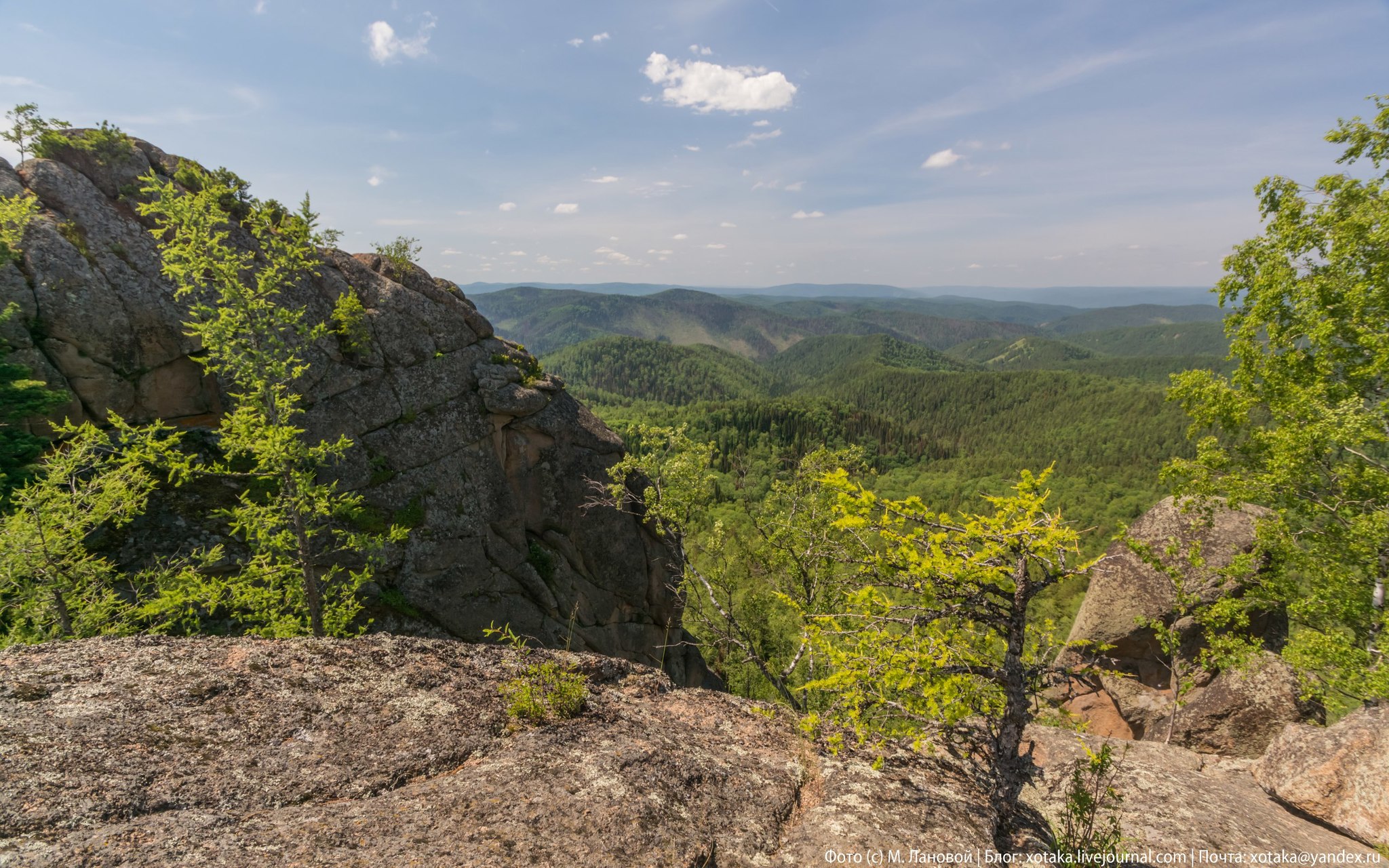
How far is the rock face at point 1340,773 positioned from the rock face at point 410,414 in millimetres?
16847

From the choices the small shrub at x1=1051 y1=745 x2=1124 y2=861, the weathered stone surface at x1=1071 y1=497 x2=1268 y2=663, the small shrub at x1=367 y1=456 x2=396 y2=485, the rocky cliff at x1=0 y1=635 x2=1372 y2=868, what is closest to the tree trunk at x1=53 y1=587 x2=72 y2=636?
the rocky cliff at x1=0 y1=635 x2=1372 y2=868

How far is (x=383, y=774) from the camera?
229 inches

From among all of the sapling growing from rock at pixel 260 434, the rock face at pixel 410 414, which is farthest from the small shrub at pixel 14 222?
the sapling growing from rock at pixel 260 434

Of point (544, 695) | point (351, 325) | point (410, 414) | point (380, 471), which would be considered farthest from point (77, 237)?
point (544, 695)

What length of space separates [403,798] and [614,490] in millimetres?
10399

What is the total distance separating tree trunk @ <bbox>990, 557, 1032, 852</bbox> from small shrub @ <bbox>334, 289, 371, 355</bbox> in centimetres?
2622

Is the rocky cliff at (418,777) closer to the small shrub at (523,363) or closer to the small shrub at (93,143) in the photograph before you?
the small shrub at (523,363)

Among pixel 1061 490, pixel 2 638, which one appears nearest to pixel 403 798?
pixel 2 638

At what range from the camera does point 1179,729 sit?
54.2ft

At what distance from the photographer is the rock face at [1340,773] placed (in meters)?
8.94

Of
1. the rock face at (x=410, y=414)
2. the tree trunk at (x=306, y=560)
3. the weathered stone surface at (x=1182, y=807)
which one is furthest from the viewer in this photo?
the rock face at (x=410, y=414)

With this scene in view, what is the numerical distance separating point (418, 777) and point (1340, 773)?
15.9 m

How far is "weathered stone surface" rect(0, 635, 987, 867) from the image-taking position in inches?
183

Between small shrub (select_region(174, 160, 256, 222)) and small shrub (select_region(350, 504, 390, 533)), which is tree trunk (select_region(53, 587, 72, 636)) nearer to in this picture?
small shrub (select_region(350, 504, 390, 533))
